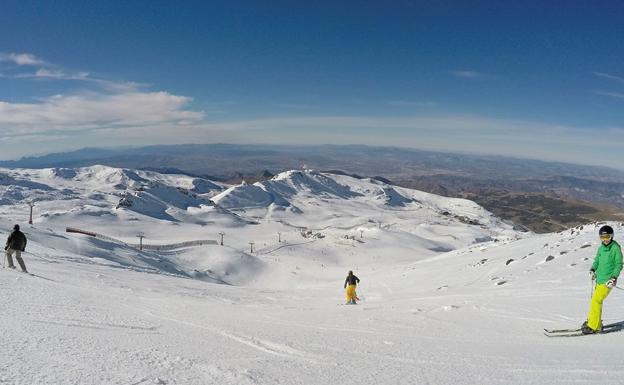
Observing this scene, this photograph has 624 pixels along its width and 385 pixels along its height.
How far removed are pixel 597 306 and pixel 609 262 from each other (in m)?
0.88

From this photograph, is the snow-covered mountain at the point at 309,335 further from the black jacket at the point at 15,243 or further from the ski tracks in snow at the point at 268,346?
the black jacket at the point at 15,243

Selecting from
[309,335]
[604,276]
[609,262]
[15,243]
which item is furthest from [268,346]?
[15,243]

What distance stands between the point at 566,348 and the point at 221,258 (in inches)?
1979

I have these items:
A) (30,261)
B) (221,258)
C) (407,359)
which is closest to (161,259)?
(221,258)

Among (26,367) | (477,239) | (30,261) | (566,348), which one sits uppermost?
(26,367)

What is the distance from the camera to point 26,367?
16.1 feet

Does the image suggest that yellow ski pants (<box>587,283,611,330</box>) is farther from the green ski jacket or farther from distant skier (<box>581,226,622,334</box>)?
the green ski jacket

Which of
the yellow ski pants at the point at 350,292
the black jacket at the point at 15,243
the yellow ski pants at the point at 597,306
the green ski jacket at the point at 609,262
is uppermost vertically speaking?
the green ski jacket at the point at 609,262

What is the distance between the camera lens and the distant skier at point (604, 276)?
8.39 m

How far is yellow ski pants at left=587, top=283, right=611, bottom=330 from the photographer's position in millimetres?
8391

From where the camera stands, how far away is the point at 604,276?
8.56 meters

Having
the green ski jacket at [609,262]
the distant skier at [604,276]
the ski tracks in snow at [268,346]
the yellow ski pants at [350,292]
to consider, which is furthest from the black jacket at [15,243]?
the green ski jacket at [609,262]

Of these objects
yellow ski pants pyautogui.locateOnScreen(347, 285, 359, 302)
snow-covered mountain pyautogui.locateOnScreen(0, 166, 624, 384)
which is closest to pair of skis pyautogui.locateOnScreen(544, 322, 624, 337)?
snow-covered mountain pyautogui.locateOnScreen(0, 166, 624, 384)

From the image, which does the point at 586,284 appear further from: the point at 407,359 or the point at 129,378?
the point at 129,378
